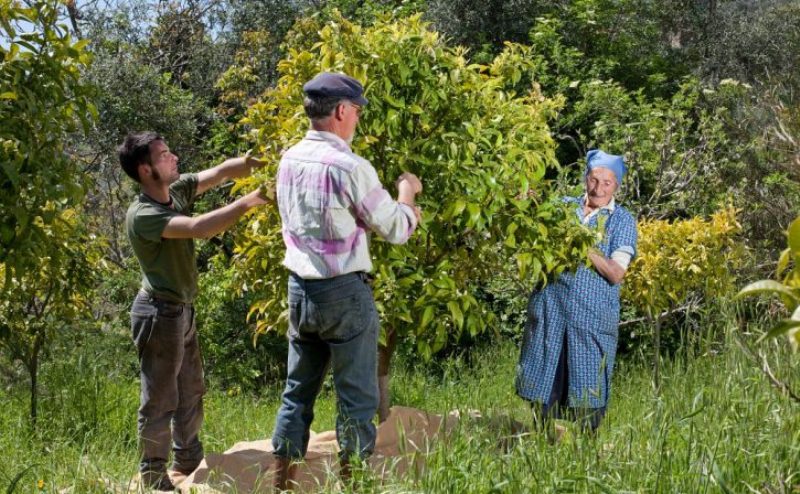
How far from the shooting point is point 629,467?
10.7 ft

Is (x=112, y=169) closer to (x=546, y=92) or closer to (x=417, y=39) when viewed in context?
(x=546, y=92)

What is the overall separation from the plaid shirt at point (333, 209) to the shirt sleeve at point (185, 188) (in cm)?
125

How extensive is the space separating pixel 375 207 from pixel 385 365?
159 centimetres

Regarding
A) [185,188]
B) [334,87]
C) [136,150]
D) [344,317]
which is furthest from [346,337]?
[185,188]

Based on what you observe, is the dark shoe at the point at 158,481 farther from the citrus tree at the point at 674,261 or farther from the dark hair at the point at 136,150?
the citrus tree at the point at 674,261

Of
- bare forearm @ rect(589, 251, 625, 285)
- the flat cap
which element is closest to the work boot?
the flat cap

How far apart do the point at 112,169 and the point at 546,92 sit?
4807mm

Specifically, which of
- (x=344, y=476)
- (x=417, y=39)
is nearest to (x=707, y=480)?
(x=344, y=476)

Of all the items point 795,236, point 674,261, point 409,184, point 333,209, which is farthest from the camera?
point 674,261

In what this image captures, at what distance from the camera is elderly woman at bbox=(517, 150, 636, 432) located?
180 inches

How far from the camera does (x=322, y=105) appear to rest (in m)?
3.75

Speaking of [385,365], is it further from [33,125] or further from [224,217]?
[33,125]

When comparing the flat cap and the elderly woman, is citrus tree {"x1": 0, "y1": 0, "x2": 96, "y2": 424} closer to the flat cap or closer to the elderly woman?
the flat cap

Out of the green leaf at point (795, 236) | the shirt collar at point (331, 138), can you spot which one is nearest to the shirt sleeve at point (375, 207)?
the shirt collar at point (331, 138)
